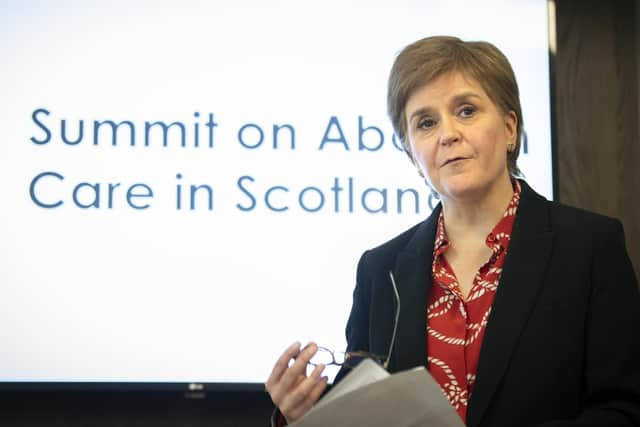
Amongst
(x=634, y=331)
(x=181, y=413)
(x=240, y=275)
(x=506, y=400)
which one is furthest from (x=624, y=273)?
(x=181, y=413)

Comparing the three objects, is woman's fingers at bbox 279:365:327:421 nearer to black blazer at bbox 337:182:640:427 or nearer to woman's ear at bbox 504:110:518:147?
black blazer at bbox 337:182:640:427

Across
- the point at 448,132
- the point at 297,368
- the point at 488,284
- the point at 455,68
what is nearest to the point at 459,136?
the point at 448,132

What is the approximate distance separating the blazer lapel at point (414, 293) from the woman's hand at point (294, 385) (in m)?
0.19

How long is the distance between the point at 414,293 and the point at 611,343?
40 centimetres

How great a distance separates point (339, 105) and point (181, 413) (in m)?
1.23

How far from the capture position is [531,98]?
9.55ft

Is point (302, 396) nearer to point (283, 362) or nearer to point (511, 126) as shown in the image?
point (283, 362)

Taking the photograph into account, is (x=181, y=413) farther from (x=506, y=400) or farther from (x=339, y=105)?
(x=506, y=400)

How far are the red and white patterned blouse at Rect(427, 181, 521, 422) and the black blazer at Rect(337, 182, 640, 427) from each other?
3cm

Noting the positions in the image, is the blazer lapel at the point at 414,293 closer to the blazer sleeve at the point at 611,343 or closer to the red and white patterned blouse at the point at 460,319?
the red and white patterned blouse at the point at 460,319

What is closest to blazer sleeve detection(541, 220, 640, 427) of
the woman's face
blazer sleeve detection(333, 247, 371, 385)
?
the woman's face

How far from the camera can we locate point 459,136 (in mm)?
1620

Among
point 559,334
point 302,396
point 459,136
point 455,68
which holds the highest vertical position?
point 455,68

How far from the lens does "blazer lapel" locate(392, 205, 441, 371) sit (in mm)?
1566
